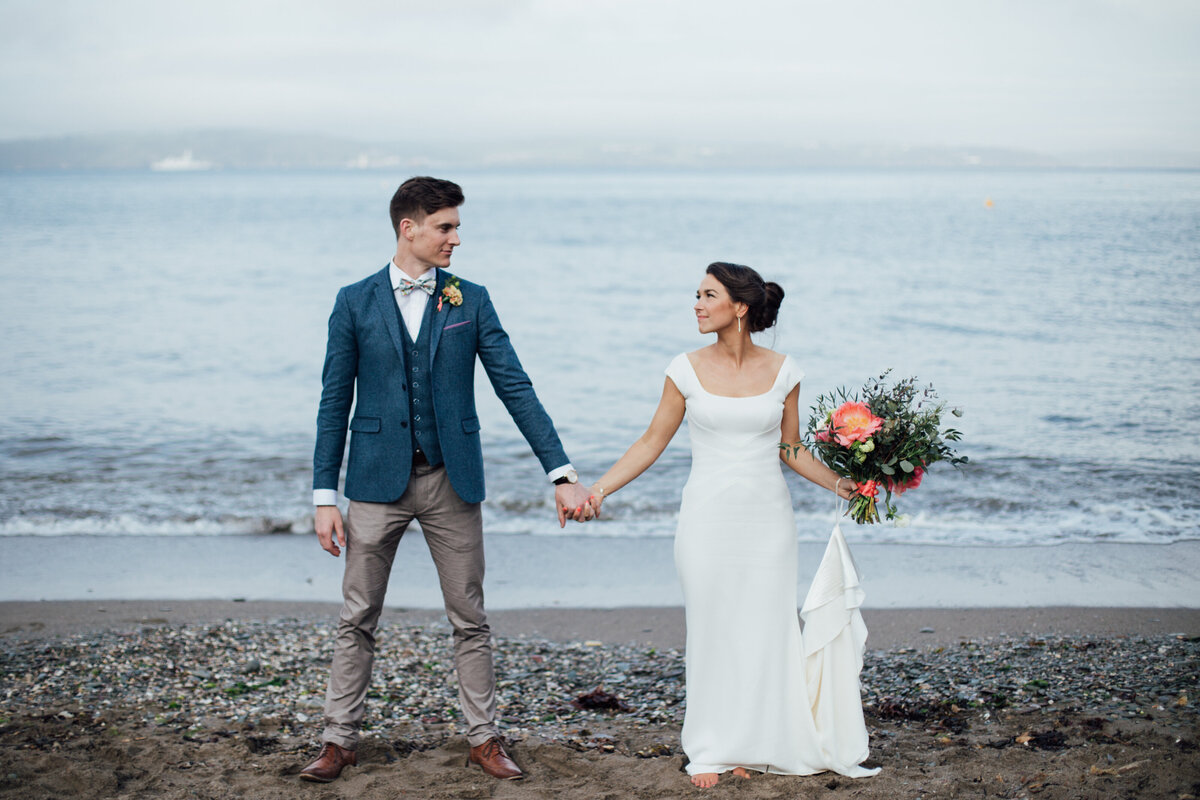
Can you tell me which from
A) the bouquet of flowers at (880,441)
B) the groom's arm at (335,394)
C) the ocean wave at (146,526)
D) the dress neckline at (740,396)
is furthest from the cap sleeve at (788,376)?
the ocean wave at (146,526)

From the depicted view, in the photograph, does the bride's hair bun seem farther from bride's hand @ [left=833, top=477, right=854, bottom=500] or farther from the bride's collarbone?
bride's hand @ [left=833, top=477, right=854, bottom=500]

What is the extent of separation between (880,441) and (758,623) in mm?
871

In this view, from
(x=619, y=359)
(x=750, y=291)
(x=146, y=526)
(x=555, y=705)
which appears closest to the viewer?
(x=750, y=291)

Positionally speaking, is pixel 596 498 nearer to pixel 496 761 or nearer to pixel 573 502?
pixel 573 502

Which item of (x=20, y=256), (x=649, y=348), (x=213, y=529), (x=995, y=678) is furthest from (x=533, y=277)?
(x=995, y=678)

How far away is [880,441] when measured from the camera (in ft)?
13.0

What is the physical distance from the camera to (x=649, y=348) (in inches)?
828

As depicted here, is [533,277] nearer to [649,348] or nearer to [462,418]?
[649,348]

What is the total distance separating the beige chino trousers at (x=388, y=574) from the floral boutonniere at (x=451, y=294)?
67 cm

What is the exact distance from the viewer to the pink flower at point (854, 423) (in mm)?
3932

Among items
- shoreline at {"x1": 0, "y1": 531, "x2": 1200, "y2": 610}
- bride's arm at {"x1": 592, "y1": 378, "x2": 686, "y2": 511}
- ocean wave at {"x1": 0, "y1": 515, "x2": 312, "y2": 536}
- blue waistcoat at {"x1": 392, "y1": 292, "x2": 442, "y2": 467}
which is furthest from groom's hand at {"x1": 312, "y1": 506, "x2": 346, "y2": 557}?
Result: ocean wave at {"x1": 0, "y1": 515, "x2": 312, "y2": 536}

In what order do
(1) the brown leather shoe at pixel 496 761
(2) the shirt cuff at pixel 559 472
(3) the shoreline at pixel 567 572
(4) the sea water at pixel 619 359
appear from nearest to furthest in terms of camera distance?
(1) the brown leather shoe at pixel 496 761 → (2) the shirt cuff at pixel 559 472 → (3) the shoreline at pixel 567 572 → (4) the sea water at pixel 619 359

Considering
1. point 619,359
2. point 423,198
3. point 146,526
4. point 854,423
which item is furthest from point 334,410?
point 619,359

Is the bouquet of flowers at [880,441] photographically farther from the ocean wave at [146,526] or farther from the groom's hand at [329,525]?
the ocean wave at [146,526]
